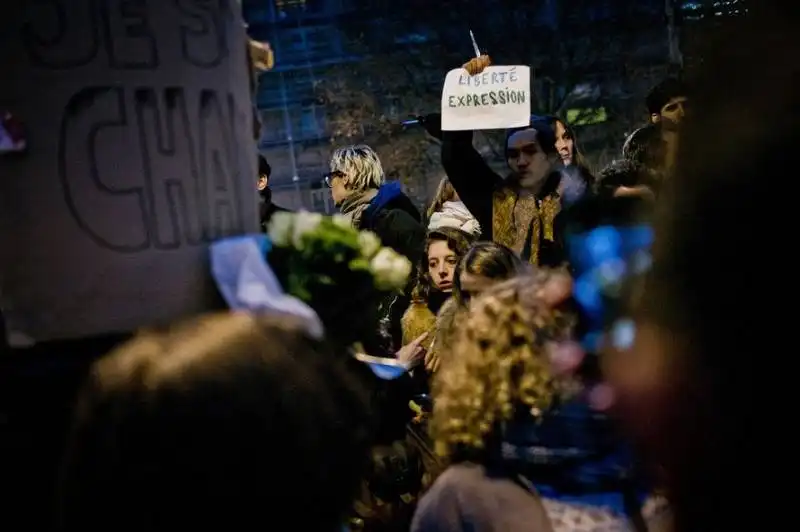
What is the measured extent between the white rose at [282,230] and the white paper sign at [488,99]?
2.89m

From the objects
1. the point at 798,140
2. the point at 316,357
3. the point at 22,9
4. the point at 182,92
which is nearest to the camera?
the point at 798,140

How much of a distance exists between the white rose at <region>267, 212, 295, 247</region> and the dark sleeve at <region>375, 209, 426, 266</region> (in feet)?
10.1

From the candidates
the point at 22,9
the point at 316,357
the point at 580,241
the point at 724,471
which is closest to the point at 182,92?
the point at 22,9

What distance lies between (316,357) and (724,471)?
30.7 inches

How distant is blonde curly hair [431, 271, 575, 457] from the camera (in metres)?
2.40

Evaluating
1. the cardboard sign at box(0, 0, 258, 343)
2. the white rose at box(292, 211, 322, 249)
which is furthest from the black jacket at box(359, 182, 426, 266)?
the cardboard sign at box(0, 0, 258, 343)

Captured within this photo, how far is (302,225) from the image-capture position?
6.37ft

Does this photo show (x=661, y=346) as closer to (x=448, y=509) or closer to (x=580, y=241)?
(x=448, y=509)

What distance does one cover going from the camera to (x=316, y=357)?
61.1 inches

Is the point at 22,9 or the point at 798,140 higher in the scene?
the point at 22,9

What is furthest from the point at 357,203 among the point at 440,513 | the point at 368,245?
the point at 368,245

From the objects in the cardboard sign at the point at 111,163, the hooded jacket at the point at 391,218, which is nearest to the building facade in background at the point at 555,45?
the hooded jacket at the point at 391,218

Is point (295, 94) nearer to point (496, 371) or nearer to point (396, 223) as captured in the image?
point (396, 223)

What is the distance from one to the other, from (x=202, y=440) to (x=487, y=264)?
8.73 feet
